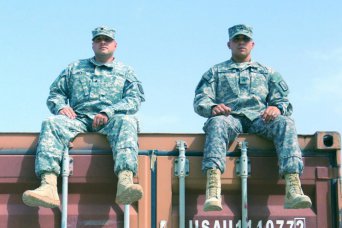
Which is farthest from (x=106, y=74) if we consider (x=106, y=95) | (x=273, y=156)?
(x=273, y=156)

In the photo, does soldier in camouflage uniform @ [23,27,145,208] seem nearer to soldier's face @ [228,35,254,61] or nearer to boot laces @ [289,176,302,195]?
soldier's face @ [228,35,254,61]

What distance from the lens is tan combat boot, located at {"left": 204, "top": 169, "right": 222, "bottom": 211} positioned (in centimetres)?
456

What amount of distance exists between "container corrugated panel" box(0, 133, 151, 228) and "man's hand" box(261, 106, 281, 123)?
0.90 m

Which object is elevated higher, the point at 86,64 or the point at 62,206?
the point at 86,64

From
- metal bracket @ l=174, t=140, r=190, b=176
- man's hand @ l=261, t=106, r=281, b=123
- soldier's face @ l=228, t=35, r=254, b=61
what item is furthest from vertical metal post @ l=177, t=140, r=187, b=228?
soldier's face @ l=228, t=35, r=254, b=61

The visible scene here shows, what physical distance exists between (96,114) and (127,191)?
100 cm

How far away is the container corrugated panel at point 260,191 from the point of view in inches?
188

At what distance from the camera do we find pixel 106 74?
5.57m

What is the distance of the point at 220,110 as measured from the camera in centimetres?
519

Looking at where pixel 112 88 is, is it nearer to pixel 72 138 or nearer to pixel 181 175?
pixel 72 138

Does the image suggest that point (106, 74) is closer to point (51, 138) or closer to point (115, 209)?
point (51, 138)

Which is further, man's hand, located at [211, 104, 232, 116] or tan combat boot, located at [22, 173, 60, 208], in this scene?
man's hand, located at [211, 104, 232, 116]

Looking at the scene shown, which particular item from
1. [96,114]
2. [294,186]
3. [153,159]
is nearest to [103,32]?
[96,114]

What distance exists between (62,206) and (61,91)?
1188mm
